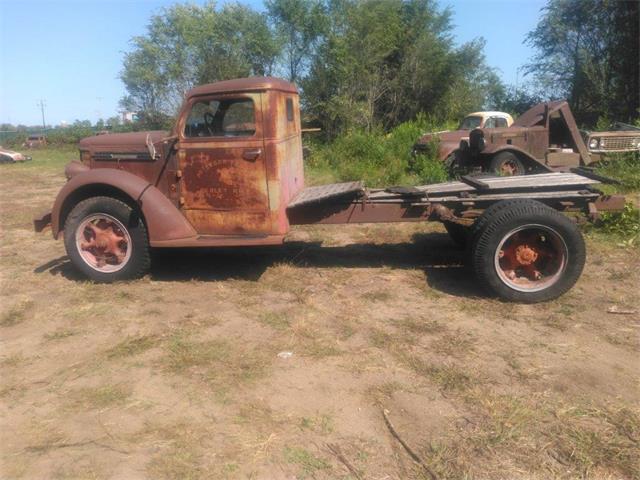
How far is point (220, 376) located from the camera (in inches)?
130

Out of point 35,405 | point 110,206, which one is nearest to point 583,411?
point 35,405

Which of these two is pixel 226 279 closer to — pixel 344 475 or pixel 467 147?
pixel 344 475

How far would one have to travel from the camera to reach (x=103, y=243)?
507 centimetres

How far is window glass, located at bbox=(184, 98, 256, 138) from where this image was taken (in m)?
4.77

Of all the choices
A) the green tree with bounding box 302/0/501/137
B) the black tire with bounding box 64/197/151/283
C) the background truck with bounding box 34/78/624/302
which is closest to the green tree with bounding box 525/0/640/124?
the green tree with bounding box 302/0/501/137

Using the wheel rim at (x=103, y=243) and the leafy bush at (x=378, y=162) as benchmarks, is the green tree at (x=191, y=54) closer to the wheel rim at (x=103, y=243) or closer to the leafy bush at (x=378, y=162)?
the leafy bush at (x=378, y=162)

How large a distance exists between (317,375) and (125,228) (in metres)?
2.71

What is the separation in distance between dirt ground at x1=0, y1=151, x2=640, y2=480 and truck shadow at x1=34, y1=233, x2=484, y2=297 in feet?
0.15

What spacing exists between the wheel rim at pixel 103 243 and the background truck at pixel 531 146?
7211 mm

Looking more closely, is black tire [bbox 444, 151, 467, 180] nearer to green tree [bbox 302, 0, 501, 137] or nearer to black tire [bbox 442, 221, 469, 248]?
black tire [bbox 442, 221, 469, 248]

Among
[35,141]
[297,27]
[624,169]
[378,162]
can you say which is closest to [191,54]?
[297,27]

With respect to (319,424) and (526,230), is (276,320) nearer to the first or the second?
(319,424)

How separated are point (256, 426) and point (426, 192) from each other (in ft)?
9.58

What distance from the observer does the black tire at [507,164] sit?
9.80 meters
